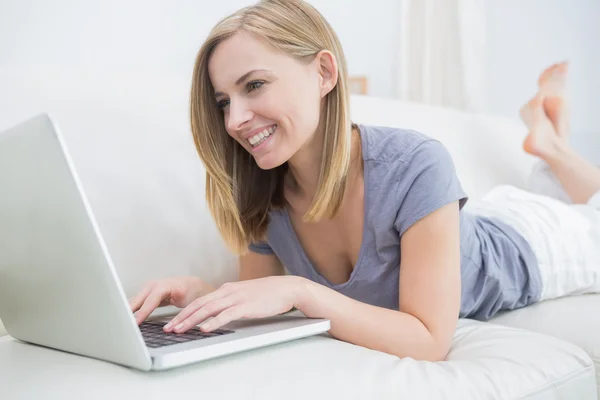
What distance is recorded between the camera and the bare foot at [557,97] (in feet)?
7.11

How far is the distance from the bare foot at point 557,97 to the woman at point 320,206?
0.98 m

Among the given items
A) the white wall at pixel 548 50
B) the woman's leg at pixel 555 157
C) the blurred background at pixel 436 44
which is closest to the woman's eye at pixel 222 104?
the blurred background at pixel 436 44

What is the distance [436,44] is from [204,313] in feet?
6.81

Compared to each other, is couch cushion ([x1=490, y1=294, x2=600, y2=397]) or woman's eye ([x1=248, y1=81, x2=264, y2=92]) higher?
woman's eye ([x1=248, y1=81, x2=264, y2=92])

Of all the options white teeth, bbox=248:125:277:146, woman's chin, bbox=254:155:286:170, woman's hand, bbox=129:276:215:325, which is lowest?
woman's hand, bbox=129:276:215:325

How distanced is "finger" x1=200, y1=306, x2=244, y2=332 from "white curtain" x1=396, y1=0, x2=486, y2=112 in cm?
198

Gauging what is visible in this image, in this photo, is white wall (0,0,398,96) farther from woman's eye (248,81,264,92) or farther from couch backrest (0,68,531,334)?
woman's eye (248,81,264,92)

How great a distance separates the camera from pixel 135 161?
3.98 feet

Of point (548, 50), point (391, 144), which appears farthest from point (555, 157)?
point (391, 144)

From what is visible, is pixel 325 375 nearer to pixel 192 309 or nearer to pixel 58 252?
pixel 192 309

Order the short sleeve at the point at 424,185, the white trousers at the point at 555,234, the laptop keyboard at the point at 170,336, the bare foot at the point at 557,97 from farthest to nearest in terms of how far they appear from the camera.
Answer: the bare foot at the point at 557,97 → the white trousers at the point at 555,234 → the short sleeve at the point at 424,185 → the laptop keyboard at the point at 170,336

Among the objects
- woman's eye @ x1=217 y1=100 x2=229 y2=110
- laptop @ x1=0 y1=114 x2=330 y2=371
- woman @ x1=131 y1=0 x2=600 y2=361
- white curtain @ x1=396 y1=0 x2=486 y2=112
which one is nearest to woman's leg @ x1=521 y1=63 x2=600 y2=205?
white curtain @ x1=396 y1=0 x2=486 y2=112

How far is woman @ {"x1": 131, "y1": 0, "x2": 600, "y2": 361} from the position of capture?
93 cm

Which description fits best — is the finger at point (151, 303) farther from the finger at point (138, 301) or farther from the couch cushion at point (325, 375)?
the couch cushion at point (325, 375)
